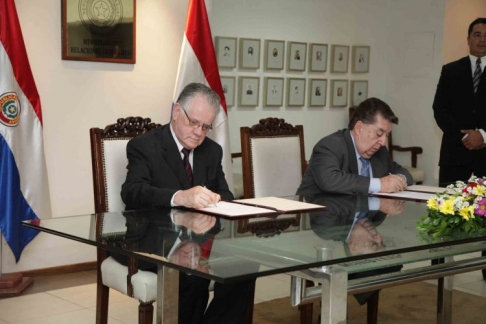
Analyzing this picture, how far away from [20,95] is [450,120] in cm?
307

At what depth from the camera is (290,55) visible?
7102 mm

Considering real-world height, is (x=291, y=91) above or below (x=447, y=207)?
above

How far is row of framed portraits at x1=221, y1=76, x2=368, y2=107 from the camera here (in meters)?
6.75

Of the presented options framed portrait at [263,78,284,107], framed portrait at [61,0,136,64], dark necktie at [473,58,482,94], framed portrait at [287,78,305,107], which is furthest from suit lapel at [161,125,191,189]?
framed portrait at [287,78,305,107]

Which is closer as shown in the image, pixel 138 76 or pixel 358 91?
pixel 138 76

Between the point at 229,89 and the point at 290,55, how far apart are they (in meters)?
0.81

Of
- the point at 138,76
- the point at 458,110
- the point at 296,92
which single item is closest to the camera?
the point at 138,76

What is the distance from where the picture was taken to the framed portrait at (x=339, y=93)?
7562 millimetres

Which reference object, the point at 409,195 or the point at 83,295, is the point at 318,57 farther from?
the point at 409,195

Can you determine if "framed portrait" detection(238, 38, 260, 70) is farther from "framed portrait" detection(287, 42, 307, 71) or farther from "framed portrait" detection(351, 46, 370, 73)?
"framed portrait" detection(351, 46, 370, 73)

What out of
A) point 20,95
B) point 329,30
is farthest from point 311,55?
point 20,95

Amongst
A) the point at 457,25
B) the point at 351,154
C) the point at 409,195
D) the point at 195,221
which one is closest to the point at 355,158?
the point at 351,154

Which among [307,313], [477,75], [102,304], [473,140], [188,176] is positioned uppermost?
[477,75]

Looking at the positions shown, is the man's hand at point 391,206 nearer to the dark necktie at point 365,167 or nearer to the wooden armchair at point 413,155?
the dark necktie at point 365,167
